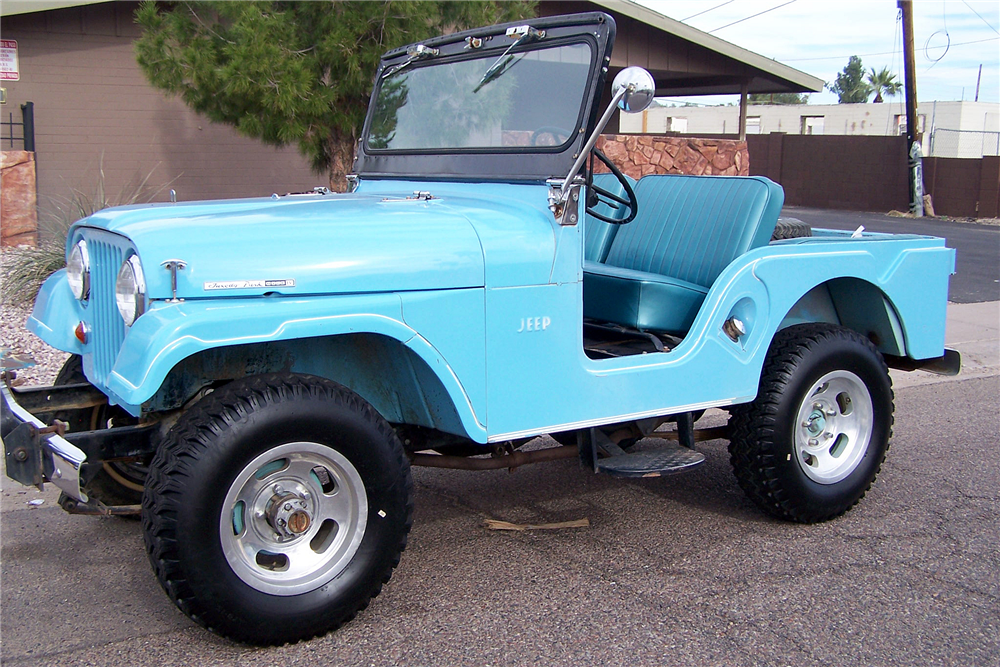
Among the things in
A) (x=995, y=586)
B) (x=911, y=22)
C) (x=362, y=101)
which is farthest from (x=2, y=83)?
(x=911, y=22)

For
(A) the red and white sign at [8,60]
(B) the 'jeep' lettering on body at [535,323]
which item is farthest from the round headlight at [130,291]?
(A) the red and white sign at [8,60]

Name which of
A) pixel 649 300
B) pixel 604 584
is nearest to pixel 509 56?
pixel 649 300

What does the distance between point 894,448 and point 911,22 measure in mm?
17804

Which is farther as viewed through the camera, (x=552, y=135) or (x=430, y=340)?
(x=552, y=135)

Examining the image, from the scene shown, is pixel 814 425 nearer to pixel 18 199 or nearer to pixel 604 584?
pixel 604 584

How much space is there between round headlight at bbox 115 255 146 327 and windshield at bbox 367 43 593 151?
1.56 metres

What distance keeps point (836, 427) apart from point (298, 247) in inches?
106

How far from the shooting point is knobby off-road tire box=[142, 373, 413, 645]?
9.18ft

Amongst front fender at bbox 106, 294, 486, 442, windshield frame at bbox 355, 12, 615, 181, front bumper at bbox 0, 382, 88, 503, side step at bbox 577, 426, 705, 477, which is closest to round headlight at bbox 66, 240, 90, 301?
front fender at bbox 106, 294, 486, 442

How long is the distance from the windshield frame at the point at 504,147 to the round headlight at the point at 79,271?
1407 mm

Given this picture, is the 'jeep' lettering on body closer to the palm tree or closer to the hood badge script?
the hood badge script

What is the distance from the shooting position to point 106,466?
3.83 metres

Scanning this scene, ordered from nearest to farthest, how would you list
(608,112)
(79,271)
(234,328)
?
1. (234,328)
2. (608,112)
3. (79,271)

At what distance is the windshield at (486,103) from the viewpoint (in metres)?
3.67
